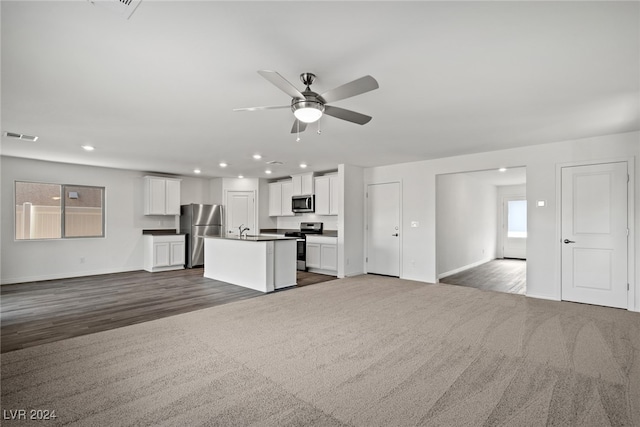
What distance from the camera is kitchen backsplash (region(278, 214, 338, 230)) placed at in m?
8.05

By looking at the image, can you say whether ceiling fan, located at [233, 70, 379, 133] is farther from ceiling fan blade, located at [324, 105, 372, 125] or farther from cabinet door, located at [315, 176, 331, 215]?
cabinet door, located at [315, 176, 331, 215]

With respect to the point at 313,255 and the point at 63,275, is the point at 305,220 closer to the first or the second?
the point at 313,255

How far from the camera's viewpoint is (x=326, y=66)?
237 cm

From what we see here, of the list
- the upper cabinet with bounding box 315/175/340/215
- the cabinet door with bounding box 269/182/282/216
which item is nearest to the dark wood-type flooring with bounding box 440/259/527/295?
the upper cabinet with bounding box 315/175/340/215

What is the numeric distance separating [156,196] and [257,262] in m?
3.89

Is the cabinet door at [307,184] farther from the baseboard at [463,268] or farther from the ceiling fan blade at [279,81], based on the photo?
the ceiling fan blade at [279,81]

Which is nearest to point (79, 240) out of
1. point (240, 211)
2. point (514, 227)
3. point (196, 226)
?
point (196, 226)

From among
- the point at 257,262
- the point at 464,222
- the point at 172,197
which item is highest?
the point at 172,197

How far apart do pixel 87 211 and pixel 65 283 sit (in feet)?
5.56

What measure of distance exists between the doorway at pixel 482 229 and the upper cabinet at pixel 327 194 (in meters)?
2.32

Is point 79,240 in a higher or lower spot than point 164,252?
higher

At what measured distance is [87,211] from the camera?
6953 mm

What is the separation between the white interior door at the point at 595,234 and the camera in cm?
432

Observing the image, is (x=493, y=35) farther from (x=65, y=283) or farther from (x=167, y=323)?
(x=65, y=283)
